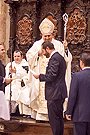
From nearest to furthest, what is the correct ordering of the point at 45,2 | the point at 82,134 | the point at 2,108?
1. the point at 82,134
2. the point at 2,108
3. the point at 45,2

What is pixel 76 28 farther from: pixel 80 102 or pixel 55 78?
pixel 80 102

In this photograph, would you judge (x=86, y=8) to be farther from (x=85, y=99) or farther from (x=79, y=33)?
(x=85, y=99)

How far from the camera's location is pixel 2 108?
576 centimetres

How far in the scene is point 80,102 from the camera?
3943 millimetres

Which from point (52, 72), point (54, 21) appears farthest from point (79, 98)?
point (54, 21)

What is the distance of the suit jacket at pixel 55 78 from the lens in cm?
498

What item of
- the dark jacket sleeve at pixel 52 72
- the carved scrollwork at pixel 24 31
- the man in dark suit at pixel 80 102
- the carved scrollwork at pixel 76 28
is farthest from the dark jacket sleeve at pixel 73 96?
the carved scrollwork at pixel 24 31

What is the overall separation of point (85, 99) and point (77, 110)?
191 mm

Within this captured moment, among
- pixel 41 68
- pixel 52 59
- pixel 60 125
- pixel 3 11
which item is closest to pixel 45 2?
pixel 3 11

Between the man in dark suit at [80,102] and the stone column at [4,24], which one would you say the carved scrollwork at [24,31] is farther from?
the man in dark suit at [80,102]

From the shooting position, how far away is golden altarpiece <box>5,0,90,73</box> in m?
7.82

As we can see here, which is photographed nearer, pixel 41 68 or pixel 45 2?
pixel 41 68

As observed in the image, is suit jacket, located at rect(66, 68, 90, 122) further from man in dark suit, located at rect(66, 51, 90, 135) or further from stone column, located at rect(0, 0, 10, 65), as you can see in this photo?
stone column, located at rect(0, 0, 10, 65)

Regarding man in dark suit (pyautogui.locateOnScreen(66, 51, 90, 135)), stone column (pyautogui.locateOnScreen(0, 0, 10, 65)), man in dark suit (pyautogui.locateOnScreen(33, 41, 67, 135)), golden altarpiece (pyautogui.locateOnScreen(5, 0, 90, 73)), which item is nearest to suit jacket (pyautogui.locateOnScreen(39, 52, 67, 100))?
man in dark suit (pyautogui.locateOnScreen(33, 41, 67, 135))
